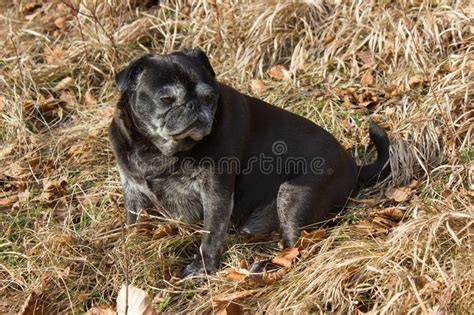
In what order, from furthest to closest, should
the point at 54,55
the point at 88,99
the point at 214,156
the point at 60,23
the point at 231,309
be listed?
1. the point at 60,23
2. the point at 54,55
3. the point at 88,99
4. the point at 214,156
5. the point at 231,309

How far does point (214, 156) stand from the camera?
4207 millimetres

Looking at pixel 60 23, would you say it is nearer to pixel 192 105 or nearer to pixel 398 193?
pixel 192 105

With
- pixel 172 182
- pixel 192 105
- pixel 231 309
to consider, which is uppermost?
pixel 192 105

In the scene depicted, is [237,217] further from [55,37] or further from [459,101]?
[55,37]

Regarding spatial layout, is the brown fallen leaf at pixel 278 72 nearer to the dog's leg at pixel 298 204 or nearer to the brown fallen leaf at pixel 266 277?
the dog's leg at pixel 298 204

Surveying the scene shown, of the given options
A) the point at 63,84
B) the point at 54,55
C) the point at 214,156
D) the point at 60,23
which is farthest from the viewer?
the point at 60,23

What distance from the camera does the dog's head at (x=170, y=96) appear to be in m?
3.99

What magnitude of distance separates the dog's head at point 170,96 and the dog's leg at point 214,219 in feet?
1.12

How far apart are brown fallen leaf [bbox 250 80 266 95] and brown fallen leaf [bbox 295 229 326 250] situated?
72.9 inches

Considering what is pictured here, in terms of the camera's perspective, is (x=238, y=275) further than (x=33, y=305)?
Yes

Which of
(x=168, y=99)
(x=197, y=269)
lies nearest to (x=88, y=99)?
Result: (x=168, y=99)

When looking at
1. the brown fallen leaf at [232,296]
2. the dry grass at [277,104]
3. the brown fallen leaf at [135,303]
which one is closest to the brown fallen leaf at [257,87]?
the dry grass at [277,104]

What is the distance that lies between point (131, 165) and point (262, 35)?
2.28 m

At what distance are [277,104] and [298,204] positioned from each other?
4.85 ft
